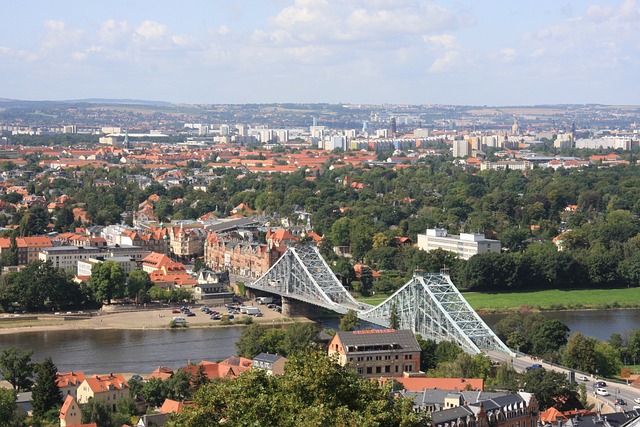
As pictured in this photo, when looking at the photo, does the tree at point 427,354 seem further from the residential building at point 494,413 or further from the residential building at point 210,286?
the residential building at point 210,286

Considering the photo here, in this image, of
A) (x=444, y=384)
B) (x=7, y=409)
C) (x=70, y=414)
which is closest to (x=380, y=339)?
(x=444, y=384)

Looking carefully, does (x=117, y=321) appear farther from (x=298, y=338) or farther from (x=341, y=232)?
(x=341, y=232)

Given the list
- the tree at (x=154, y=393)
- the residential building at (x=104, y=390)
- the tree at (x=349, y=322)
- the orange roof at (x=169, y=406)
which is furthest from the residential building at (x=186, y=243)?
the orange roof at (x=169, y=406)

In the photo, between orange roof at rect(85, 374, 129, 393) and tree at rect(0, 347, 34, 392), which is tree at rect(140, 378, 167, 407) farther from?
tree at rect(0, 347, 34, 392)

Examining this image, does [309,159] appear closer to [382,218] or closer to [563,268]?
[382,218]

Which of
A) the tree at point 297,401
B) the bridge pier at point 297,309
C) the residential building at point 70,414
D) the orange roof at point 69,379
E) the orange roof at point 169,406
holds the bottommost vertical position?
the bridge pier at point 297,309

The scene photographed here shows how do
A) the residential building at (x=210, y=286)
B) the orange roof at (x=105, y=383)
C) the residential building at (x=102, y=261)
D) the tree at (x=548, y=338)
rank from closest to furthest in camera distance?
1. the orange roof at (x=105, y=383)
2. the tree at (x=548, y=338)
3. the residential building at (x=210, y=286)
4. the residential building at (x=102, y=261)
